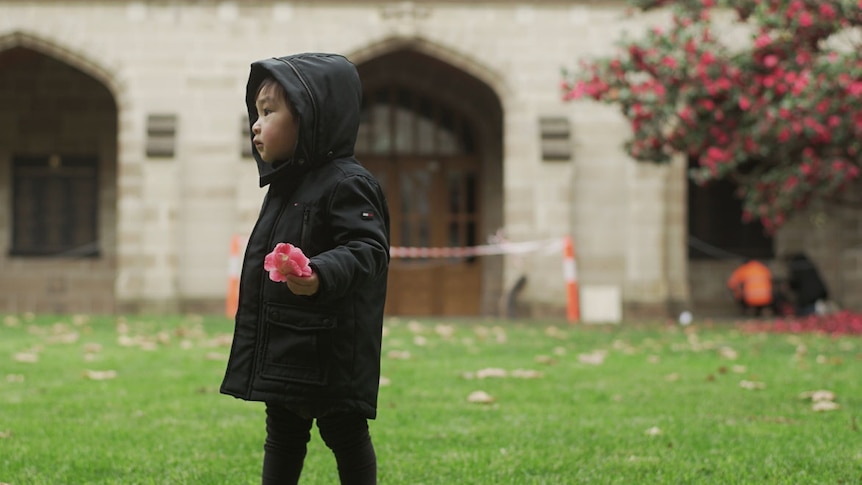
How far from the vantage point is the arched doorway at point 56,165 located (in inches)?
735

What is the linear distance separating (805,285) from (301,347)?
50.4ft

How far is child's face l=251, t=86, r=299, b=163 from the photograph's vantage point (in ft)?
10.1

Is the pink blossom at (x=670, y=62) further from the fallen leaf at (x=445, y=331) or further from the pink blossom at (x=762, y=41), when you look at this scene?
the fallen leaf at (x=445, y=331)

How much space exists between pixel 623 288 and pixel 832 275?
439 centimetres

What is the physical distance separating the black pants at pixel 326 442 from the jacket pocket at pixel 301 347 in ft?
0.56

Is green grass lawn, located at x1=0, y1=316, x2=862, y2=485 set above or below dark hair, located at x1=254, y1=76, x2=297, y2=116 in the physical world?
below

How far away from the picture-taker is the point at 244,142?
53.6 ft

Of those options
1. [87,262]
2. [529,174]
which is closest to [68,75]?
[87,262]

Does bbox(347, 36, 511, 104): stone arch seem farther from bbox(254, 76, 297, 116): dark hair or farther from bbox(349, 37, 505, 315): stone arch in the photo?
bbox(254, 76, 297, 116): dark hair

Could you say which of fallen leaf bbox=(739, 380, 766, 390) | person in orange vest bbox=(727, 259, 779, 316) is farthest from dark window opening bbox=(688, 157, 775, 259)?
fallen leaf bbox=(739, 380, 766, 390)

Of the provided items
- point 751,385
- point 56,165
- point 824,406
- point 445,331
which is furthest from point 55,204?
point 824,406

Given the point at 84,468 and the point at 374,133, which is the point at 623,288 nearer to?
the point at 374,133

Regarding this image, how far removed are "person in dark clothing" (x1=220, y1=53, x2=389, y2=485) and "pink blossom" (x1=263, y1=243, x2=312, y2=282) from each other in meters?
0.15

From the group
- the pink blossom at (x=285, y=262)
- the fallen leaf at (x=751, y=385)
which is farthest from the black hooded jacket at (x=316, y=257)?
the fallen leaf at (x=751, y=385)
